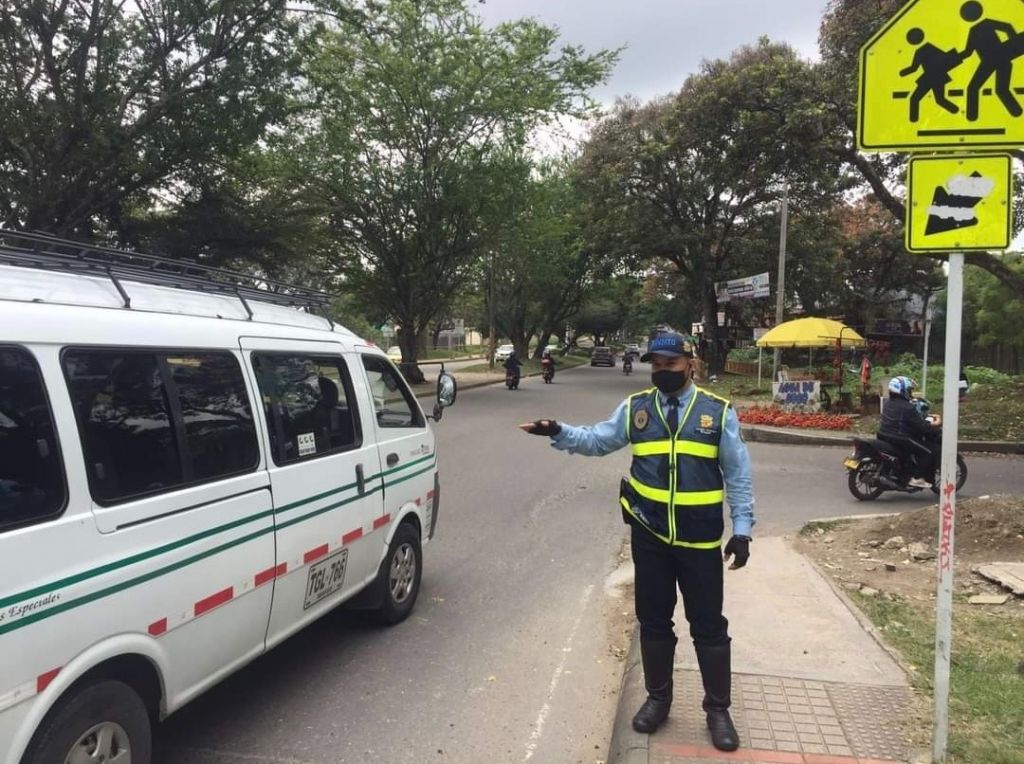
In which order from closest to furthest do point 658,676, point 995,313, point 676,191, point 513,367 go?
point 658,676 < point 513,367 < point 676,191 < point 995,313

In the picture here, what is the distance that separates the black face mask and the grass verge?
6.18 feet

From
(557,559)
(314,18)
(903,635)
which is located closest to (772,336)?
(314,18)

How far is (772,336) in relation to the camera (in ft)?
63.3

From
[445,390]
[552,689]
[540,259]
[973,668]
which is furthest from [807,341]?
[540,259]

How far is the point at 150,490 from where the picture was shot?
9.35 feet

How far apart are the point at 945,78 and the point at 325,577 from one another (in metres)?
3.61

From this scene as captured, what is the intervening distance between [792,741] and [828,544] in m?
3.96

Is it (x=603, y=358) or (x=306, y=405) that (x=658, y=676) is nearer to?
(x=306, y=405)

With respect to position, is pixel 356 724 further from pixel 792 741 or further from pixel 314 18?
pixel 314 18

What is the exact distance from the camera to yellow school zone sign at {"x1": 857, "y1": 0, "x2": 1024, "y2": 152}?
296 cm

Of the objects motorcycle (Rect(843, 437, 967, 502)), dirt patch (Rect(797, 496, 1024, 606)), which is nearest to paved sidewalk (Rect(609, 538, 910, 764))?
dirt patch (Rect(797, 496, 1024, 606))

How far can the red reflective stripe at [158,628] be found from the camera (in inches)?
110

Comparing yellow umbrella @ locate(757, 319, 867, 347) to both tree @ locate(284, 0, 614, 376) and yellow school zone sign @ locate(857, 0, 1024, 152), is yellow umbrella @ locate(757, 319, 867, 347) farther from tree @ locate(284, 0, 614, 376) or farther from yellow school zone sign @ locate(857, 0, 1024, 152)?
yellow school zone sign @ locate(857, 0, 1024, 152)

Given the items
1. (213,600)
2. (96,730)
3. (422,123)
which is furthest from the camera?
(422,123)
